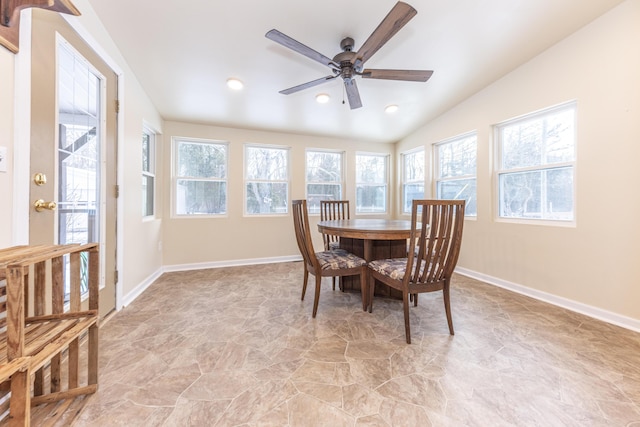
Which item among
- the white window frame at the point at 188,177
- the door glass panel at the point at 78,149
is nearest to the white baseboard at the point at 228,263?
the white window frame at the point at 188,177

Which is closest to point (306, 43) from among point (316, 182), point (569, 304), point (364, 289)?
point (364, 289)

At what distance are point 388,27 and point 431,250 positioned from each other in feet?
4.96

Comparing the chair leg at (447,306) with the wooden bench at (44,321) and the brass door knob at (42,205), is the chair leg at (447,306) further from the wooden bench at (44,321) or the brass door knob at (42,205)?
the brass door knob at (42,205)

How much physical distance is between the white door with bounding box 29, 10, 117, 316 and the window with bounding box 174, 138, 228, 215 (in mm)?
1579

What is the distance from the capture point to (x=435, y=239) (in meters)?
1.81

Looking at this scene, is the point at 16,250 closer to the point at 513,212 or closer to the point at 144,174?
the point at 144,174

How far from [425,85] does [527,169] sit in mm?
1513

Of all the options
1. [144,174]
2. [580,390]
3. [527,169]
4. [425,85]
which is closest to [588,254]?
Answer: [527,169]

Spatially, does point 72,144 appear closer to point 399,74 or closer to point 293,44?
point 293,44

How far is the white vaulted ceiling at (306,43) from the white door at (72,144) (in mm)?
477

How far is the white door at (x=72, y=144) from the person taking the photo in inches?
56.6

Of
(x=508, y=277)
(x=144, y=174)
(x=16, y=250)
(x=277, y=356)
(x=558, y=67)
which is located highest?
(x=558, y=67)

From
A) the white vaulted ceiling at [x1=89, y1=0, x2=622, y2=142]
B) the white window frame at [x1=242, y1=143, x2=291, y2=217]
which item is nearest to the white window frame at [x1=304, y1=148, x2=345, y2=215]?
the white window frame at [x1=242, y1=143, x2=291, y2=217]

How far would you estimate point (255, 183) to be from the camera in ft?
14.0
